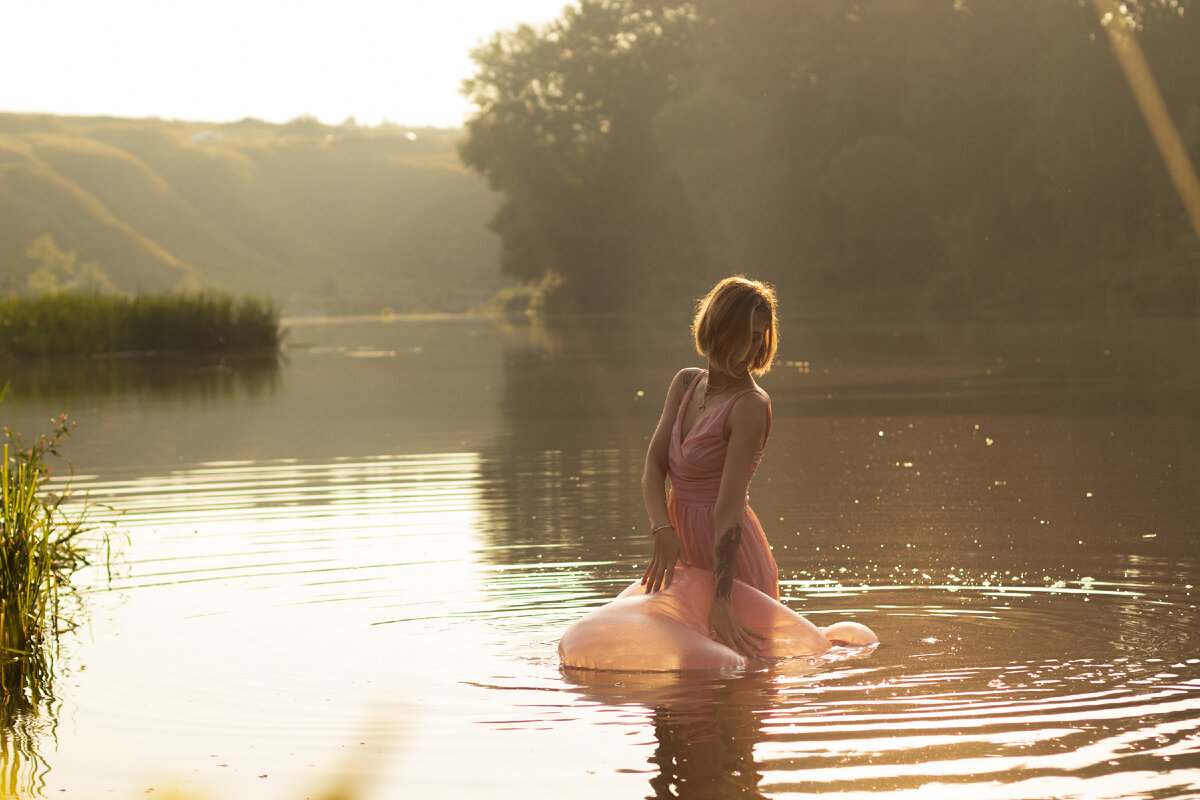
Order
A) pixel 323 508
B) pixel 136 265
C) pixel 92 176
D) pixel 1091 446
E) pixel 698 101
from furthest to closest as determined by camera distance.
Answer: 1. pixel 92 176
2. pixel 136 265
3. pixel 698 101
4. pixel 1091 446
5. pixel 323 508

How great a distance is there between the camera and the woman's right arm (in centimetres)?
630

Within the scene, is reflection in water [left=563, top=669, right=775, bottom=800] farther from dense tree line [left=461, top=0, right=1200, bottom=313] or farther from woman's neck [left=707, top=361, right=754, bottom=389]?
dense tree line [left=461, top=0, right=1200, bottom=313]

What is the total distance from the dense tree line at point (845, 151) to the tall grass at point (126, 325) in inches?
1127

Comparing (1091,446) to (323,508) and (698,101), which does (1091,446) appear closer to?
(323,508)

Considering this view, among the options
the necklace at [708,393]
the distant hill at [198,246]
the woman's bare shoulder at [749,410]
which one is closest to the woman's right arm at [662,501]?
the necklace at [708,393]

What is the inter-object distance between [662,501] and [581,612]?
5.05 ft

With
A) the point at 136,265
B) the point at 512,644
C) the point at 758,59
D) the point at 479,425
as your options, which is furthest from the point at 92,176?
the point at 512,644

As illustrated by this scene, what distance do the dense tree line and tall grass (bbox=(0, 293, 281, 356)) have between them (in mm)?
28629

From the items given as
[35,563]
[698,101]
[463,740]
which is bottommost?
[463,740]

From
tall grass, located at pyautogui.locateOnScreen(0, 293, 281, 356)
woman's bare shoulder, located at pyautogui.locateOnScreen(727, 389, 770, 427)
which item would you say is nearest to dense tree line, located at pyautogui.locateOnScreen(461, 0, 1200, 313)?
tall grass, located at pyautogui.locateOnScreen(0, 293, 281, 356)

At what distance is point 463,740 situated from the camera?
555 centimetres

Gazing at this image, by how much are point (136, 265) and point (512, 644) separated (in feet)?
537

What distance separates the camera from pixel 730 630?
6289 mm

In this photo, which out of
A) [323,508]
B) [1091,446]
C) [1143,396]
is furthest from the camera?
[1143,396]
